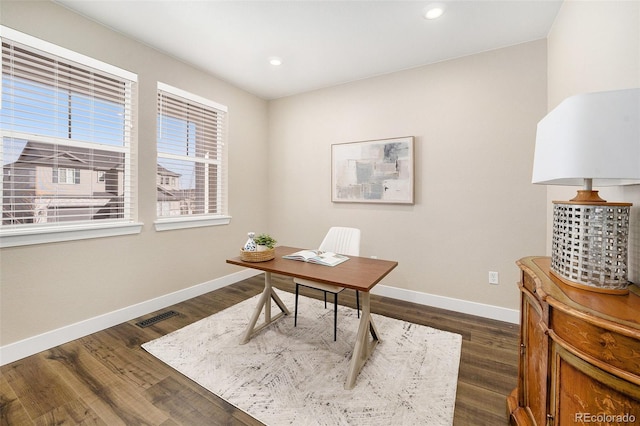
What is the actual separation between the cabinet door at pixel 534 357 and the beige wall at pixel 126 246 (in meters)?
3.11

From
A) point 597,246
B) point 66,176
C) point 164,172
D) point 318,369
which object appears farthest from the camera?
point 164,172

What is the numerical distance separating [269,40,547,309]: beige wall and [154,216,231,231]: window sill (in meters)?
1.37

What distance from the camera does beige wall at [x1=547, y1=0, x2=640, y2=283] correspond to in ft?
3.81

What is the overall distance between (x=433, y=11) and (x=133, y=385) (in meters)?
3.46

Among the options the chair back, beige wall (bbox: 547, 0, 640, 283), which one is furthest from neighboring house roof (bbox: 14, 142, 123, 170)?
beige wall (bbox: 547, 0, 640, 283)

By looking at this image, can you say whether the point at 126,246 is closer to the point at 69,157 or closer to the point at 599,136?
the point at 69,157

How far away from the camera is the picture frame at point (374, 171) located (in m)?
3.00

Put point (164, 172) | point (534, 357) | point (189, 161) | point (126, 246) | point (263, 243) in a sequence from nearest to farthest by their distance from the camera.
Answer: point (534, 357) → point (263, 243) → point (126, 246) → point (164, 172) → point (189, 161)

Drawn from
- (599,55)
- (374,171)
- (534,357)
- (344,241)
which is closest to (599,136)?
(534,357)

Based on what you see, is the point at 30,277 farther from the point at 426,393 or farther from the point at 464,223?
the point at 464,223

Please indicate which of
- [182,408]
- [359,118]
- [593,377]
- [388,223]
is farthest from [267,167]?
[593,377]

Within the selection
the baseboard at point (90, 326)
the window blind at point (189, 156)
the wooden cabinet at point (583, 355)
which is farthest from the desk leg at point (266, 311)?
the wooden cabinet at point (583, 355)

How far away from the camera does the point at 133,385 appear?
1.70 metres

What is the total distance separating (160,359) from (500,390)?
2.34 metres
